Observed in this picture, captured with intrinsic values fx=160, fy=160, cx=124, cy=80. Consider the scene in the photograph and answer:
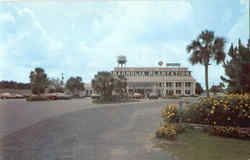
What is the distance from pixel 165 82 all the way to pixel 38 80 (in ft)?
124

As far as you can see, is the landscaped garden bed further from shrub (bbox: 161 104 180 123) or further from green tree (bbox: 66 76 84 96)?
green tree (bbox: 66 76 84 96)

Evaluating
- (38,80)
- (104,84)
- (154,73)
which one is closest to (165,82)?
(154,73)

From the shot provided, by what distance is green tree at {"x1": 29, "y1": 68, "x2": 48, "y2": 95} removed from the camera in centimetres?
2905

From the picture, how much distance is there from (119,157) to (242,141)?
3892mm

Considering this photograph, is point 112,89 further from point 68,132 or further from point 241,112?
point 241,112

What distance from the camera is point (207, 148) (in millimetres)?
4527

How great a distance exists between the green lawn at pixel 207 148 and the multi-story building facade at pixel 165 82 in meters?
47.7

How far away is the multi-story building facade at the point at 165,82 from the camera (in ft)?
177

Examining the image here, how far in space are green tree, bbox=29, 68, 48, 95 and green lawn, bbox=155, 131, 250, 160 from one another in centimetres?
2930

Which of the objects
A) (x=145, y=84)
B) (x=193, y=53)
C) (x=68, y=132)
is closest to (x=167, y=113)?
(x=68, y=132)

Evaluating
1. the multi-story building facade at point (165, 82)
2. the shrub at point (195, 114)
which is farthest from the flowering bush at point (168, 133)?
the multi-story building facade at point (165, 82)

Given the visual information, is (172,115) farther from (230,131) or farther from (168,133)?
(230,131)

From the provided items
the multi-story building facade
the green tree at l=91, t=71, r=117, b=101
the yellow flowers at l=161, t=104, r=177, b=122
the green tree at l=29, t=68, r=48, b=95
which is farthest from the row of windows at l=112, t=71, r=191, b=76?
the yellow flowers at l=161, t=104, r=177, b=122

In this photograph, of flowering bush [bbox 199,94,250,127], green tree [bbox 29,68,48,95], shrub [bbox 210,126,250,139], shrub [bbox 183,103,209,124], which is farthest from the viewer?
green tree [bbox 29,68,48,95]
